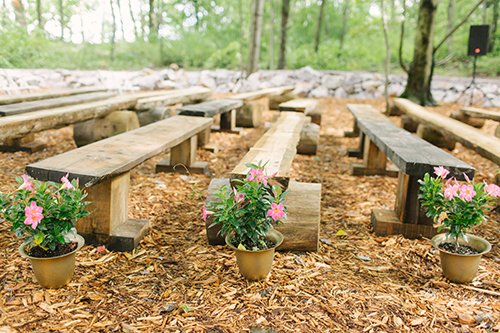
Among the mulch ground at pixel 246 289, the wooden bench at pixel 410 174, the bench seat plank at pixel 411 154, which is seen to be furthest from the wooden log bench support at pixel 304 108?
the mulch ground at pixel 246 289

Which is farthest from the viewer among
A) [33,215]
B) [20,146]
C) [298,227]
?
[20,146]

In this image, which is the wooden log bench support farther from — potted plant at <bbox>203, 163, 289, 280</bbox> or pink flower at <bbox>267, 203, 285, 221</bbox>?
pink flower at <bbox>267, 203, 285, 221</bbox>

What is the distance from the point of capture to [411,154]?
271 centimetres

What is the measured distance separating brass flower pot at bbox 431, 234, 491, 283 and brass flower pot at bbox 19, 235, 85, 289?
2.07 metres

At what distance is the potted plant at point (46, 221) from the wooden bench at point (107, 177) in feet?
0.39

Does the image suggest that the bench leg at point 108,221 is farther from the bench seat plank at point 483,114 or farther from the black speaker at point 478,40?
the black speaker at point 478,40

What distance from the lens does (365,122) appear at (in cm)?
452

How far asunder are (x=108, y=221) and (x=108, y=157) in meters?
0.42

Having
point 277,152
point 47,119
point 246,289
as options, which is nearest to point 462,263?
point 246,289

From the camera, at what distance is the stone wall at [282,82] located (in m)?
10.9

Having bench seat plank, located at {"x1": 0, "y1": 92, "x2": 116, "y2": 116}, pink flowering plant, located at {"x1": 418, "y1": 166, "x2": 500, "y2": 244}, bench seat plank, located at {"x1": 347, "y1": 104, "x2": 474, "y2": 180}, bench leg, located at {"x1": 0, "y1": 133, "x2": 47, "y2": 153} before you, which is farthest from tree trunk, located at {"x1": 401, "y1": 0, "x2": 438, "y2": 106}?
bench leg, located at {"x1": 0, "y1": 133, "x2": 47, "y2": 153}

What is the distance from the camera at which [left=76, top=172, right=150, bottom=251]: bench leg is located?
240 cm

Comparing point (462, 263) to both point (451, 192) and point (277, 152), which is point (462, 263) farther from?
point (277, 152)

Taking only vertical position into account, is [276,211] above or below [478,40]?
below
